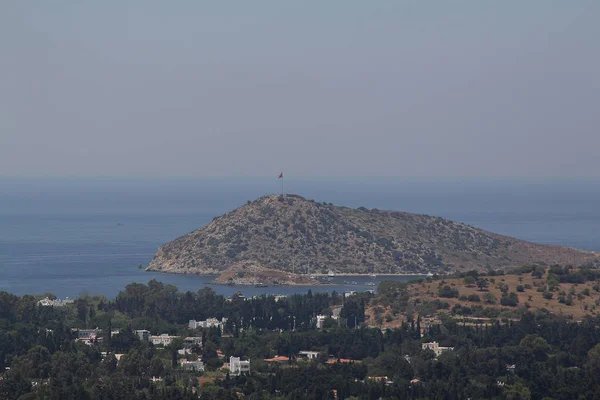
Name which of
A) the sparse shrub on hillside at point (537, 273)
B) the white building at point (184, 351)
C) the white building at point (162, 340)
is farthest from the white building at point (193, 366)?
the sparse shrub on hillside at point (537, 273)

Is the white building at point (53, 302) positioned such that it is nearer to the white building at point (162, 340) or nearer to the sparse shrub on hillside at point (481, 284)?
the white building at point (162, 340)


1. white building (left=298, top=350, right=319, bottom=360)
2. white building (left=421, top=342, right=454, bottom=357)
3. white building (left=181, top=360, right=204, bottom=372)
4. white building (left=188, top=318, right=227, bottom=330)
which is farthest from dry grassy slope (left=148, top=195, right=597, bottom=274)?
white building (left=181, top=360, right=204, bottom=372)

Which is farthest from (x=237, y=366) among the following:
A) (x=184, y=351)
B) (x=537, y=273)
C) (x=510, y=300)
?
(x=537, y=273)

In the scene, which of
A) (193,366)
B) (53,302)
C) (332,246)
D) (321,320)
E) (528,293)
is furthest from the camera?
(332,246)

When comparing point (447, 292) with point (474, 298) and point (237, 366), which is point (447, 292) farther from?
point (237, 366)

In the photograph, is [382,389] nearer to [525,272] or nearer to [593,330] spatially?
[593,330]

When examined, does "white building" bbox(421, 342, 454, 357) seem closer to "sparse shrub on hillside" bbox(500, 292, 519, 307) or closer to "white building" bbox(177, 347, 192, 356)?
"white building" bbox(177, 347, 192, 356)
